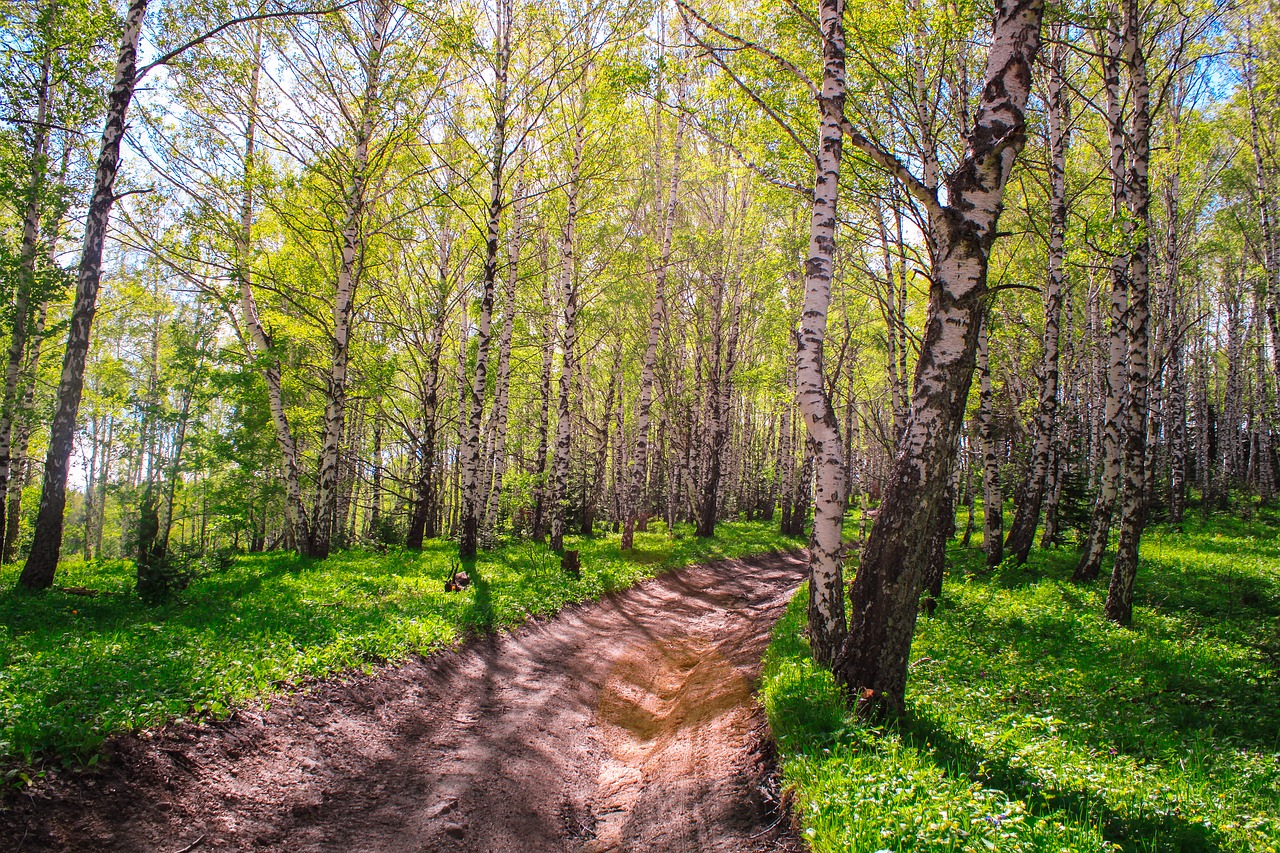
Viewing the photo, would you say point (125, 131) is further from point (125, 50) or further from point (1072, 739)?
point (1072, 739)

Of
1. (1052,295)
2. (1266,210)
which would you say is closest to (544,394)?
(1052,295)

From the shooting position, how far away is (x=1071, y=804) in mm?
3744

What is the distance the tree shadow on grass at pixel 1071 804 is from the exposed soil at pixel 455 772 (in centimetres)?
141

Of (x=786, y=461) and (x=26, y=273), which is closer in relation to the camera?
(x=26, y=273)

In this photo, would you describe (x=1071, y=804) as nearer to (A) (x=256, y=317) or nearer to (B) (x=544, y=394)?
(A) (x=256, y=317)

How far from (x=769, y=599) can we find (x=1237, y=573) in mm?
9483

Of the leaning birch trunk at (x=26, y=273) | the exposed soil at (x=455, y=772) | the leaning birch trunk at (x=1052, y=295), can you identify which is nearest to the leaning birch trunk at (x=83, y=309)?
the leaning birch trunk at (x=26, y=273)

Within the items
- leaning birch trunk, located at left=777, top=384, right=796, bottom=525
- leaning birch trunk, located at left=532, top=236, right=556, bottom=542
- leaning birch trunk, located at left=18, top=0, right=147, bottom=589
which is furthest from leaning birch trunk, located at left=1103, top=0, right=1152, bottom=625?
leaning birch trunk, located at left=777, top=384, right=796, bottom=525

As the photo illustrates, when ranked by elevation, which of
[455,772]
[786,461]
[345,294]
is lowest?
[455,772]

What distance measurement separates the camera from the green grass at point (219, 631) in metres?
4.26

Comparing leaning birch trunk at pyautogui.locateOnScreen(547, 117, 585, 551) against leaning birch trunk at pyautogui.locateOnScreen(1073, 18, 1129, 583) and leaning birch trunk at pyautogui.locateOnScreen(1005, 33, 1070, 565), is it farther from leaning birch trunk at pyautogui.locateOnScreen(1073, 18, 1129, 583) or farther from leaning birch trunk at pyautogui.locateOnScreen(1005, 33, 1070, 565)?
leaning birch trunk at pyautogui.locateOnScreen(1073, 18, 1129, 583)

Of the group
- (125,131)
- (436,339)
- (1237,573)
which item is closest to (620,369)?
(436,339)

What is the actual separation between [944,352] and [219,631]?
8.51 m

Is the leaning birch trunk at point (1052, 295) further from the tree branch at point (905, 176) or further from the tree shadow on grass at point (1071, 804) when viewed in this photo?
the tree shadow on grass at point (1071, 804)
